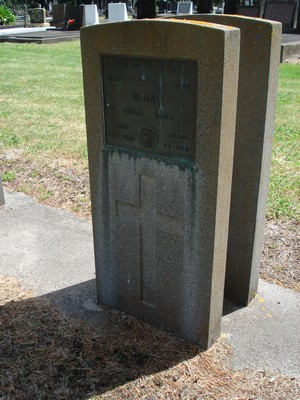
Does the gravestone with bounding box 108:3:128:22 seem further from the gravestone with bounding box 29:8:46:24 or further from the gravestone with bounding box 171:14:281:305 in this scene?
the gravestone with bounding box 171:14:281:305

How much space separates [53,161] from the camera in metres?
6.09

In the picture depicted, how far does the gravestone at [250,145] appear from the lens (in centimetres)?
253

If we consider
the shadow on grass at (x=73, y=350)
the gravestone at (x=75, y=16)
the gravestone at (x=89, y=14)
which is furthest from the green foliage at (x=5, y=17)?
the shadow on grass at (x=73, y=350)

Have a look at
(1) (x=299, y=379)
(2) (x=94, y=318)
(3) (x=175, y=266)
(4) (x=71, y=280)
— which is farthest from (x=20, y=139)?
(1) (x=299, y=379)

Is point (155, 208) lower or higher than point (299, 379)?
higher

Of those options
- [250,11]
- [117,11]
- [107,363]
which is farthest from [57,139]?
[250,11]

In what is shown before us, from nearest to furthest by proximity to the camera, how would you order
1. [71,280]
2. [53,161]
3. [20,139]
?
[71,280], [53,161], [20,139]

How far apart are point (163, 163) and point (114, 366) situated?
1.22 metres

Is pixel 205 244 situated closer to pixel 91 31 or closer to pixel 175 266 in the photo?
pixel 175 266

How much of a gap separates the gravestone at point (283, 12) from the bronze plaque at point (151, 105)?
25.6 meters

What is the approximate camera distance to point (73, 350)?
2.85 m

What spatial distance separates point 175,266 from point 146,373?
631 millimetres

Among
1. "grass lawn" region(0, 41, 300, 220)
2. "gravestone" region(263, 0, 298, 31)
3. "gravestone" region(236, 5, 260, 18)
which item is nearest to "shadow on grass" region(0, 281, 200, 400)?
"grass lawn" region(0, 41, 300, 220)

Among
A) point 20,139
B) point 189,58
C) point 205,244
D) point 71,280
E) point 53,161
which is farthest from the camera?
point 20,139
